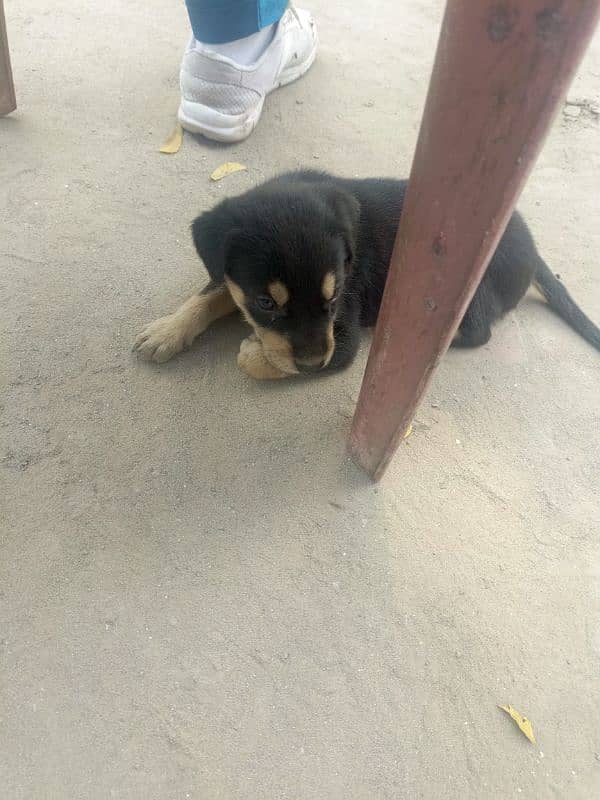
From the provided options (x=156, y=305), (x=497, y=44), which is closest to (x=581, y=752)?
(x=497, y=44)

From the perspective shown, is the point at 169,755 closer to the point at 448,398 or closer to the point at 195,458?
the point at 195,458

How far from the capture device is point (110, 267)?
244 cm

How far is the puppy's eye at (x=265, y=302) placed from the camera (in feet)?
5.74

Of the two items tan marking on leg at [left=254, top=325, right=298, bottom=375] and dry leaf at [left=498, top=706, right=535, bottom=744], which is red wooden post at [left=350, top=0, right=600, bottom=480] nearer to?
tan marking on leg at [left=254, top=325, right=298, bottom=375]

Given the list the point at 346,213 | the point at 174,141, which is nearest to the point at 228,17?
the point at 174,141

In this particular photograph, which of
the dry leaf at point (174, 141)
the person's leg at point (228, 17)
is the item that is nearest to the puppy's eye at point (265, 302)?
the dry leaf at point (174, 141)

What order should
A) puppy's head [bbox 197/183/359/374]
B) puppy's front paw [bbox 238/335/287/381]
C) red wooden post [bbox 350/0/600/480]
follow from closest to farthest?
1. red wooden post [bbox 350/0/600/480]
2. puppy's head [bbox 197/183/359/374]
3. puppy's front paw [bbox 238/335/287/381]

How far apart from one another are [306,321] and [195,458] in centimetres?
58

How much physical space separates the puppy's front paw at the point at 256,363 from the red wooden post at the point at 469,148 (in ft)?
2.16

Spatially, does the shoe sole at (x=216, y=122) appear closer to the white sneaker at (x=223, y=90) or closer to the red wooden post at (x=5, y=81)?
the white sneaker at (x=223, y=90)

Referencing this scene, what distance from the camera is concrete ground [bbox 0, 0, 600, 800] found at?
4.71 ft

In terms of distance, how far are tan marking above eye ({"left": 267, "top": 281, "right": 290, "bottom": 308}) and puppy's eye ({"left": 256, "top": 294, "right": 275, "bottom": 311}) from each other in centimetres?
3

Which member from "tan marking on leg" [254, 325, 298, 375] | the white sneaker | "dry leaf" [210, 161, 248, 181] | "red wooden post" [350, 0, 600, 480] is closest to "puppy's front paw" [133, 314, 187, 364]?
"tan marking on leg" [254, 325, 298, 375]

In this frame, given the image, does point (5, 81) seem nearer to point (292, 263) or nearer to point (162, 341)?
point (162, 341)
